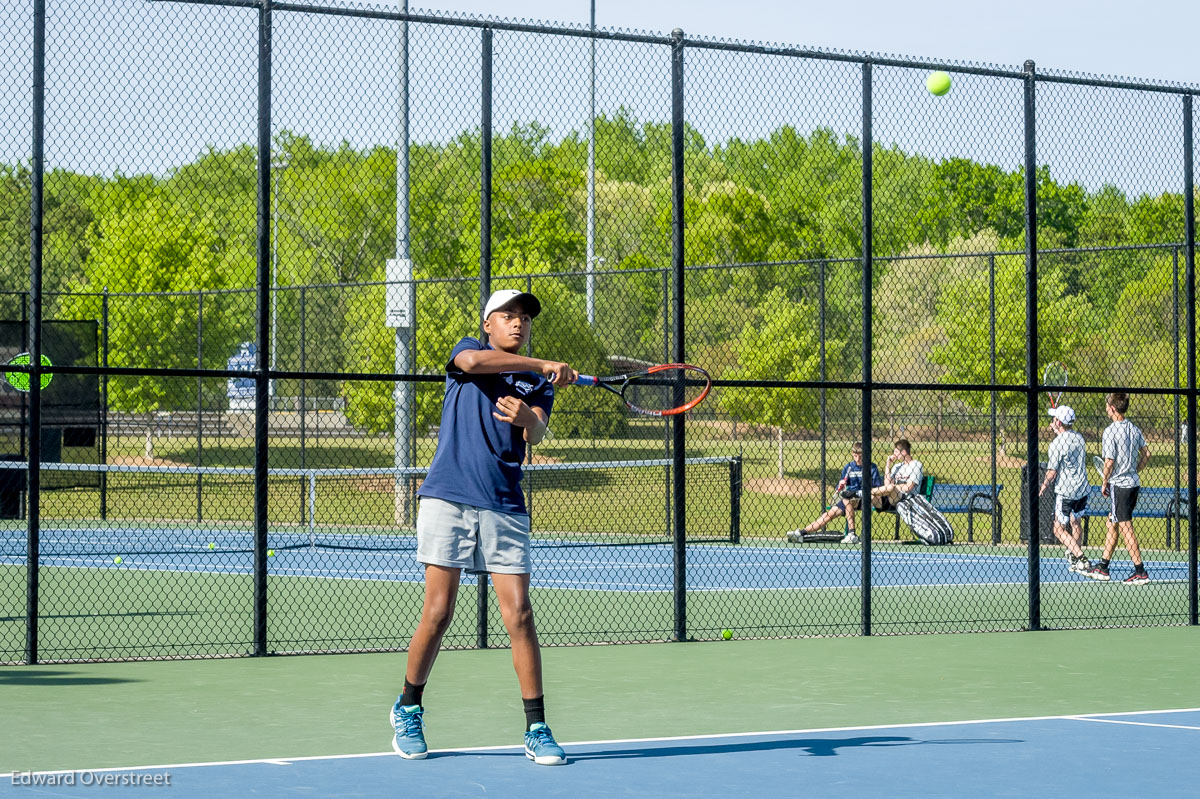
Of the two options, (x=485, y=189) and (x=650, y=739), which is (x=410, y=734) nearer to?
(x=650, y=739)

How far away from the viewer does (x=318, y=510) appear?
2284cm

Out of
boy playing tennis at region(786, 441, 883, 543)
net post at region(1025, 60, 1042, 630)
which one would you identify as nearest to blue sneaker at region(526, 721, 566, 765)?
net post at region(1025, 60, 1042, 630)

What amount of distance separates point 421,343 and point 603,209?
150 inches

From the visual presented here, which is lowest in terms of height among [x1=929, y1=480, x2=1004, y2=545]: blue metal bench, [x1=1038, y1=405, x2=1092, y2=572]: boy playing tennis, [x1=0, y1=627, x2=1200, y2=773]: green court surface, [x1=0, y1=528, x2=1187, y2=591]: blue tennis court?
[x1=0, y1=528, x2=1187, y2=591]: blue tennis court

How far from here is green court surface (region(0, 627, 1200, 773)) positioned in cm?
693

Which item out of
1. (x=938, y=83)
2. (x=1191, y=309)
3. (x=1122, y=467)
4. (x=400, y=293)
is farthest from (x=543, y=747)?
(x=400, y=293)

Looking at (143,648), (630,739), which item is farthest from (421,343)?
(630,739)

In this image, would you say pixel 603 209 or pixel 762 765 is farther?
pixel 603 209

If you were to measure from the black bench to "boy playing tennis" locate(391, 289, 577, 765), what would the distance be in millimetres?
12785

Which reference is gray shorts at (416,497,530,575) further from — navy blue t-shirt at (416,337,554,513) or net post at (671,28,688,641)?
net post at (671,28,688,641)

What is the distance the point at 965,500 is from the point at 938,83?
385 inches

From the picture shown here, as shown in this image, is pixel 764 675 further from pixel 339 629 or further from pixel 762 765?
pixel 339 629

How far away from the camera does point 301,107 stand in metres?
9.71

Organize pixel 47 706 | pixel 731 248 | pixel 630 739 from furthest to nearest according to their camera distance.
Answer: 1. pixel 731 248
2. pixel 47 706
3. pixel 630 739
